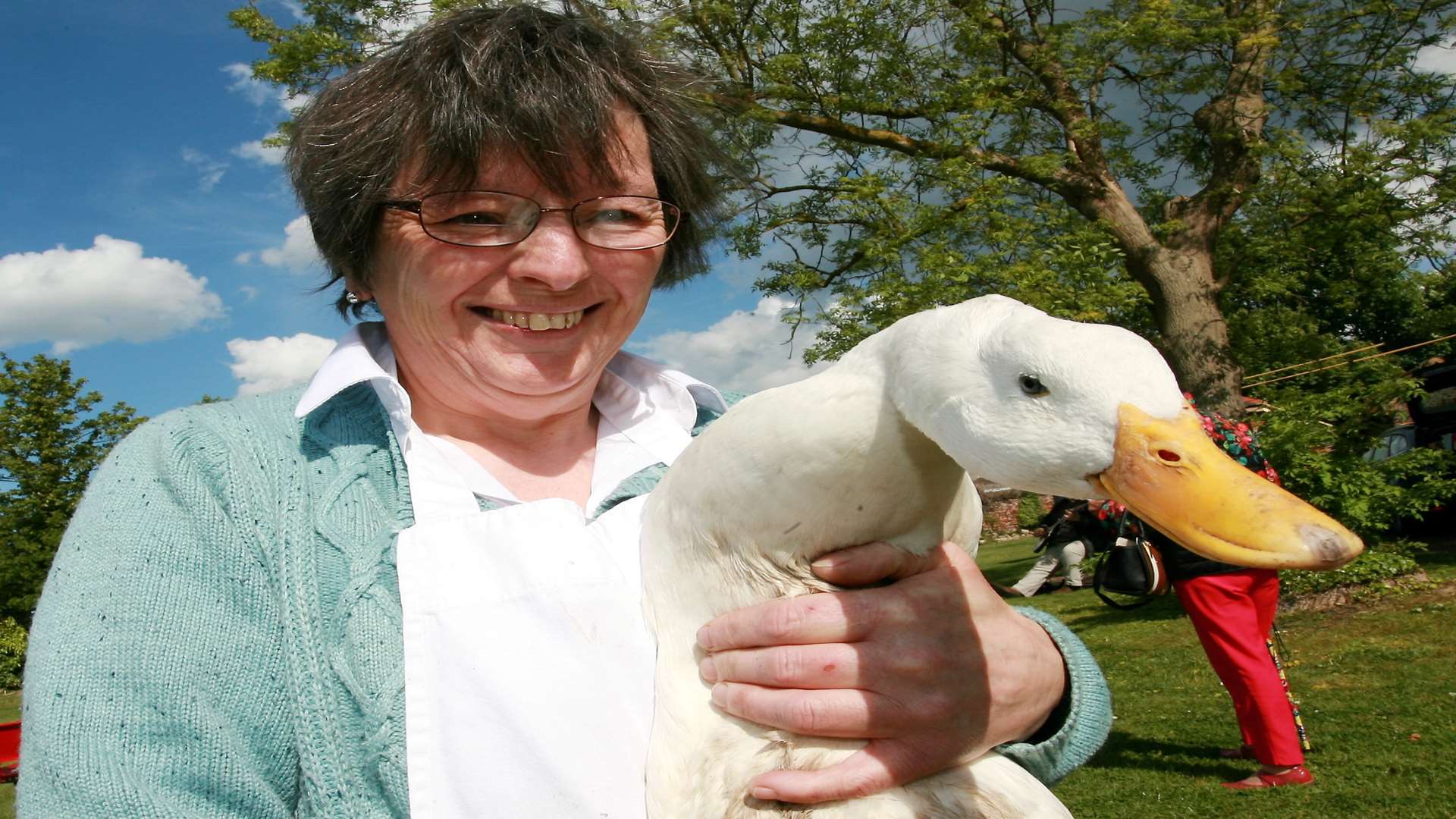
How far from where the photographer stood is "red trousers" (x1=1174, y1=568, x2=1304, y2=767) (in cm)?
471

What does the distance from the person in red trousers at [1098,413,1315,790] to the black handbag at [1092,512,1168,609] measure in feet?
1.73

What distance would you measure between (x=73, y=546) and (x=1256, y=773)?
5.59 m

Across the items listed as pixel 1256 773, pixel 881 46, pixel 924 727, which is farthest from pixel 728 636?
pixel 881 46

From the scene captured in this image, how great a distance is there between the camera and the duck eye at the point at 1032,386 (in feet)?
3.35

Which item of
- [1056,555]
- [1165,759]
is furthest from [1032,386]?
[1056,555]

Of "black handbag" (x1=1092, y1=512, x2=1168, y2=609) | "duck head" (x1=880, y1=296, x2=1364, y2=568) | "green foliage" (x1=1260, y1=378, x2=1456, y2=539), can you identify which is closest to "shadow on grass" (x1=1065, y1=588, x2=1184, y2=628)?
"green foliage" (x1=1260, y1=378, x2=1456, y2=539)

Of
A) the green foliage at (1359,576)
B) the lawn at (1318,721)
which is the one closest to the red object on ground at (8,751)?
the lawn at (1318,721)

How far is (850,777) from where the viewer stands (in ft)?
4.13

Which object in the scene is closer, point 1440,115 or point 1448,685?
point 1448,685

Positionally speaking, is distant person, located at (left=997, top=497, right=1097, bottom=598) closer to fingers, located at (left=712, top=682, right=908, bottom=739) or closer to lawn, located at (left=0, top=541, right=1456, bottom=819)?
lawn, located at (left=0, top=541, right=1456, bottom=819)

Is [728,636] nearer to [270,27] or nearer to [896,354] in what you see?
[896,354]

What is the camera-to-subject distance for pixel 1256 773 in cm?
492

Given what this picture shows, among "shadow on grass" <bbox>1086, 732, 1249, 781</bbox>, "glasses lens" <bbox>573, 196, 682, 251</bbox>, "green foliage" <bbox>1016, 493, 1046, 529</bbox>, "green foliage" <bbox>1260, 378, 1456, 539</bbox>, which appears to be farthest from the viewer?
"green foliage" <bbox>1016, 493, 1046, 529</bbox>

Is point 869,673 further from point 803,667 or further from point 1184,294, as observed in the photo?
point 1184,294
